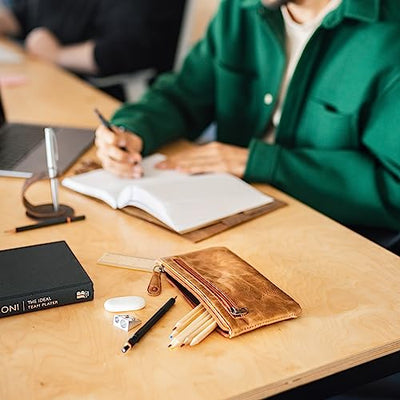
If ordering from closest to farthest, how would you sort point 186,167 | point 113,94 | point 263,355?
1. point 263,355
2. point 186,167
3. point 113,94

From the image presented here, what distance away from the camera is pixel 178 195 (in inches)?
49.8

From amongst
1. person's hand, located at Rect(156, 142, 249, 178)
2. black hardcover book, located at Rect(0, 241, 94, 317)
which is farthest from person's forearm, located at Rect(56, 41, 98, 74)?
black hardcover book, located at Rect(0, 241, 94, 317)

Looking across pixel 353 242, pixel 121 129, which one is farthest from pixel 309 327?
pixel 121 129

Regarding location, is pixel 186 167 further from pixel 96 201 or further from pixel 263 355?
pixel 263 355

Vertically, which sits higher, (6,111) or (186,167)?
(186,167)

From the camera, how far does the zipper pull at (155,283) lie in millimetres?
981

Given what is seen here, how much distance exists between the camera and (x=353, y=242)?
1.18 metres

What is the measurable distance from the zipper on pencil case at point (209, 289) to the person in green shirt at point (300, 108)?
407 mm

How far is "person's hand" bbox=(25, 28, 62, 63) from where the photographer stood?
9.53ft

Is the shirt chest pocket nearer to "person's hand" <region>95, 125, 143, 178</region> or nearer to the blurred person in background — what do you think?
"person's hand" <region>95, 125, 143, 178</region>

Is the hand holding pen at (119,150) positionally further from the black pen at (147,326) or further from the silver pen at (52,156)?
→ the black pen at (147,326)

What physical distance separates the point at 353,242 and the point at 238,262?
26 cm

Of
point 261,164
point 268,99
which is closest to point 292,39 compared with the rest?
point 268,99

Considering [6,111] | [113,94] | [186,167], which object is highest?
[186,167]
